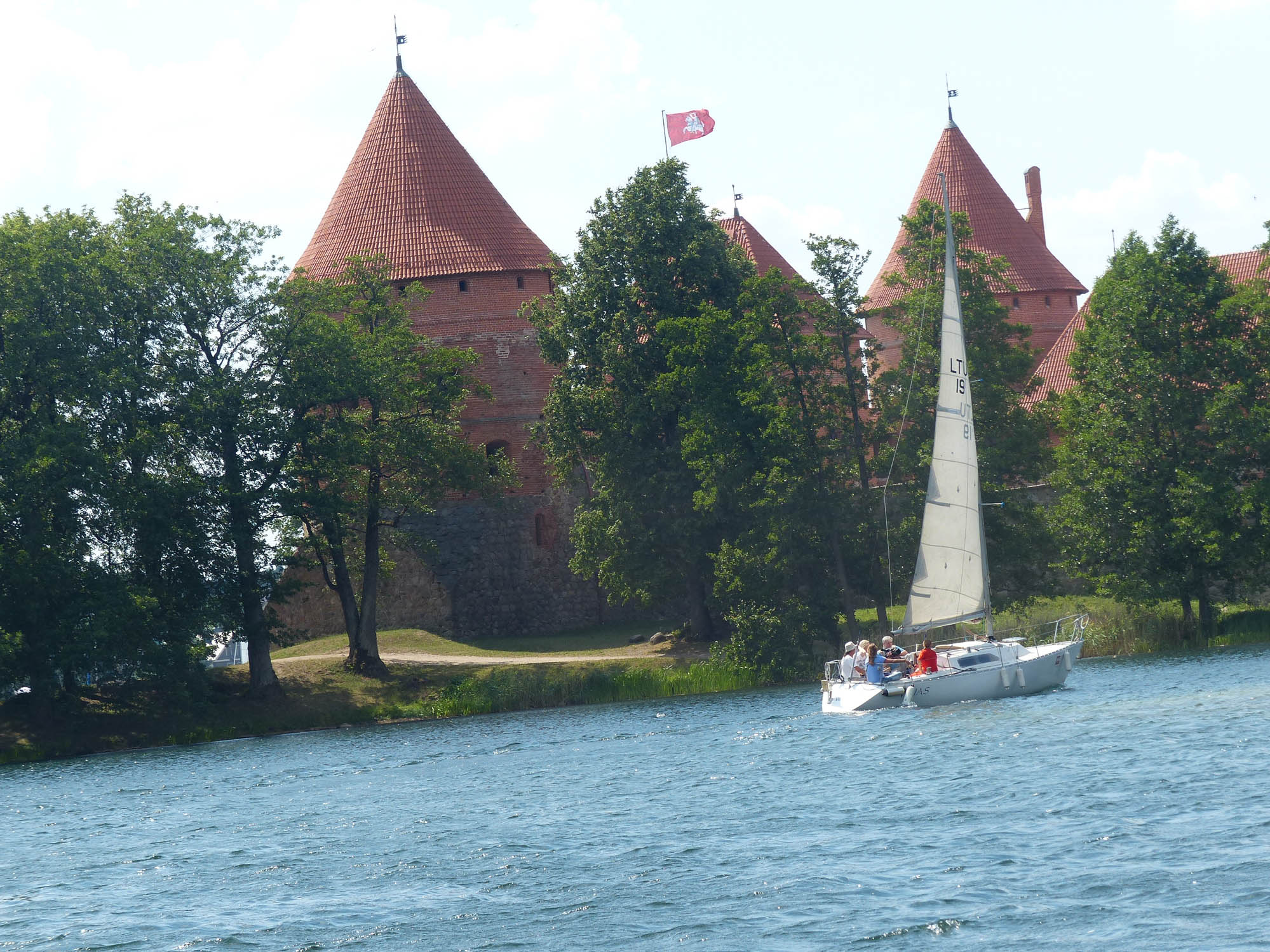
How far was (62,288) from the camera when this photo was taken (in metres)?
33.2

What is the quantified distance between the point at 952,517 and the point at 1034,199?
3577cm

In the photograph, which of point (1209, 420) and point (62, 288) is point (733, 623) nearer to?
point (1209, 420)

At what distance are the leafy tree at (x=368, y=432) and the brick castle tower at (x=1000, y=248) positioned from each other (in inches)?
716

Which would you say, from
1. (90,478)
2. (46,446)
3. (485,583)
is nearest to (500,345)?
(485,583)

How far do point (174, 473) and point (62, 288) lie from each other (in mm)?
4324

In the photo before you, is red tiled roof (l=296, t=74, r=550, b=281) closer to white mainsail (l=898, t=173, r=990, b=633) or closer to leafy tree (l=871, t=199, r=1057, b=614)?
leafy tree (l=871, t=199, r=1057, b=614)

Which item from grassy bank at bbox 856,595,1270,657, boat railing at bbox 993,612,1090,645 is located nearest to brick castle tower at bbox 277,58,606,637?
boat railing at bbox 993,612,1090,645

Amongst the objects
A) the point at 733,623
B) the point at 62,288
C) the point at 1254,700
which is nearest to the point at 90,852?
the point at 1254,700

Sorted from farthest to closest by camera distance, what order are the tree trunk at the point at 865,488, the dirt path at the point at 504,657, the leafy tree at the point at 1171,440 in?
1. the dirt path at the point at 504,657
2. the tree trunk at the point at 865,488
3. the leafy tree at the point at 1171,440

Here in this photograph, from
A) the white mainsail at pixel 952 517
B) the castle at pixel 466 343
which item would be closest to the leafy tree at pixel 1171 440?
the castle at pixel 466 343

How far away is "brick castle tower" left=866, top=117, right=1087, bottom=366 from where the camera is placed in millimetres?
53094

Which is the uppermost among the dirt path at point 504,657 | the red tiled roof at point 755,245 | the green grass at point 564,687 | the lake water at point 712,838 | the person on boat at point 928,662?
the red tiled roof at point 755,245

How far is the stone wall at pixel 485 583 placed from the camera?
147 feet

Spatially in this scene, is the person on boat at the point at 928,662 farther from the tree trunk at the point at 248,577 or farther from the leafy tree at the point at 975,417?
the tree trunk at the point at 248,577
